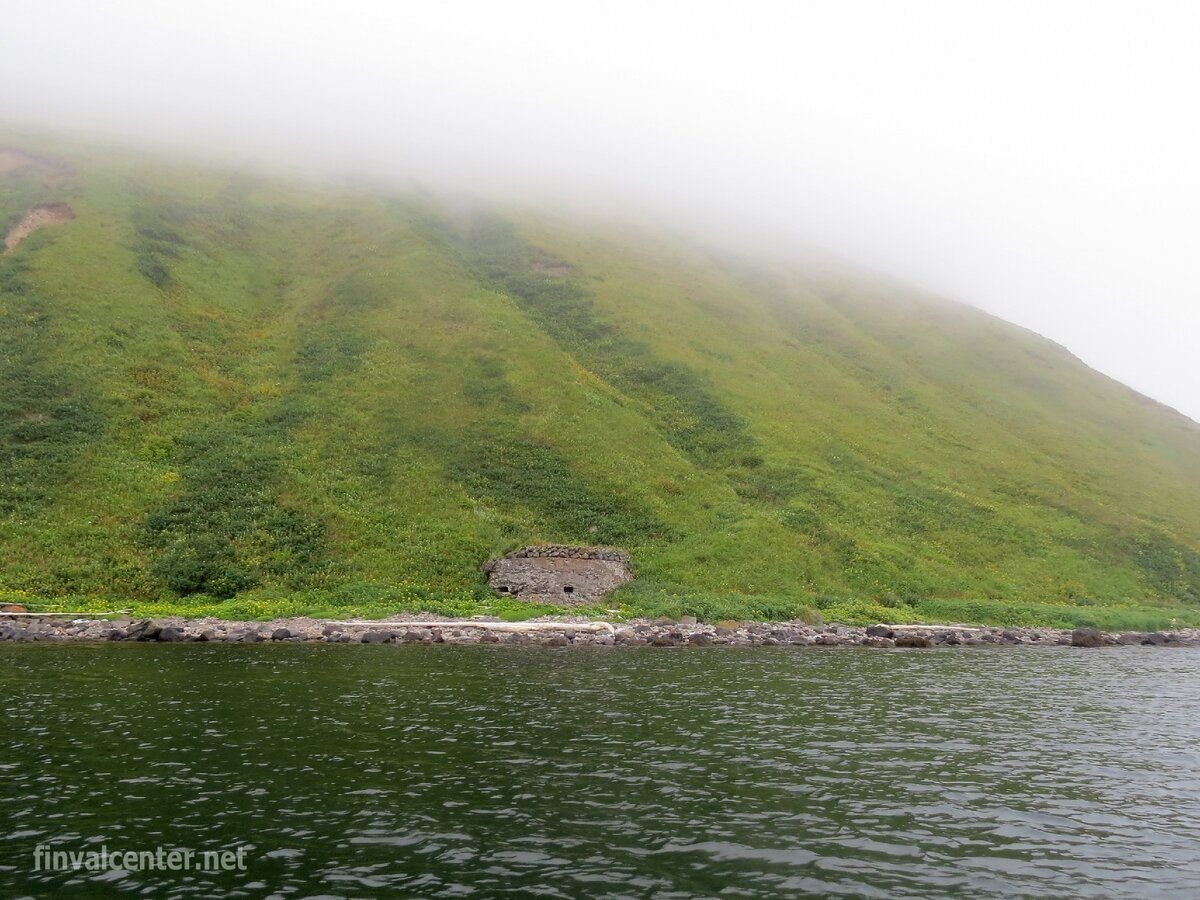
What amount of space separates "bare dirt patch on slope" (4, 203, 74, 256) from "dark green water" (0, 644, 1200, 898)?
242ft

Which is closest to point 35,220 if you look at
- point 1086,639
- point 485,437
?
point 485,437

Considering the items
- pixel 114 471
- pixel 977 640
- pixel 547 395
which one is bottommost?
pixel 977 640

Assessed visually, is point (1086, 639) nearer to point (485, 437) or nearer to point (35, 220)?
point (485, 437)

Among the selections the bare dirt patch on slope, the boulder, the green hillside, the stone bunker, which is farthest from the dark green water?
the bare dirt patch on slope

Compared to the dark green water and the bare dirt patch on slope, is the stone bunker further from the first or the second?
the bare dirt patch on slope

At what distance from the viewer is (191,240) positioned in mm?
102250

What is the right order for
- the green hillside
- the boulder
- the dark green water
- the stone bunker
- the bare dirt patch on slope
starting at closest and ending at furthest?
1. the dark green water
2. the boulder
3. the stone bunker
4. the green hillside
5. the bare dirt patch on slope

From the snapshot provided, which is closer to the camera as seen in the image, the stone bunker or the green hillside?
the stone bunker

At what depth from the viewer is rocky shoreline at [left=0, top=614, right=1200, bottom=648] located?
42750 millimetres

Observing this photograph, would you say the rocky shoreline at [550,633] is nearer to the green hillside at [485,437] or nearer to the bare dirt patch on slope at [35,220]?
the green hillside at [485,437]

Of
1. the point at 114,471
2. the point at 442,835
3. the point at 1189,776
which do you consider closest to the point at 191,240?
the point at 114,471

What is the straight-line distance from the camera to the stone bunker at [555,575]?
55844mm

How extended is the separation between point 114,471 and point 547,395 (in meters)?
39.1

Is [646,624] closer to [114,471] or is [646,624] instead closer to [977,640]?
[977,640]
